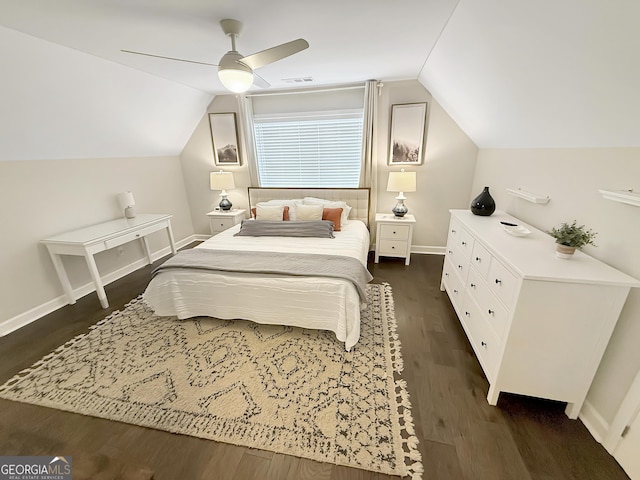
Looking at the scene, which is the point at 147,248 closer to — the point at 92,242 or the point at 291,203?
the point at 92,242

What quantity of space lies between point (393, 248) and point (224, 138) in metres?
3.30

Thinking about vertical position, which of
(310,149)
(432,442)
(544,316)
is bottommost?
(432,442)

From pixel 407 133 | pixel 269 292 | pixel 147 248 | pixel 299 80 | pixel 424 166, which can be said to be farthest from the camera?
pixel 147 248

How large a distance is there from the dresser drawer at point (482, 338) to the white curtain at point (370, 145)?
2.24 m

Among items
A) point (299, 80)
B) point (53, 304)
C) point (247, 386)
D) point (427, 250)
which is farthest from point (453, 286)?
point (53, 304)

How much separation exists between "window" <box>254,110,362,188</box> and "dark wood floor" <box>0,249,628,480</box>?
117 inches

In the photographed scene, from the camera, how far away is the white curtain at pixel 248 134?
13.3 ft

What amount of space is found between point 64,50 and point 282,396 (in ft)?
11.1

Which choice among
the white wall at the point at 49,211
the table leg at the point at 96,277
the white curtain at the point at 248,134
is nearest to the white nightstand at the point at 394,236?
the white curtain at the point at 248,134

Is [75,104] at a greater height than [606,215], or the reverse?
[75,104]

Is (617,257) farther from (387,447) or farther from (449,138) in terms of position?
(449,138)

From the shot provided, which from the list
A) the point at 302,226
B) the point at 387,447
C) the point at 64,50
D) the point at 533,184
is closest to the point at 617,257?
the point at 533,184

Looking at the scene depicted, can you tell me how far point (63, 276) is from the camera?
9.18 feet

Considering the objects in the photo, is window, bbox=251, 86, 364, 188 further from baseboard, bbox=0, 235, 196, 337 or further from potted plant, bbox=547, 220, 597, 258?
potted plant, bbox=547, 220, 597, 258
